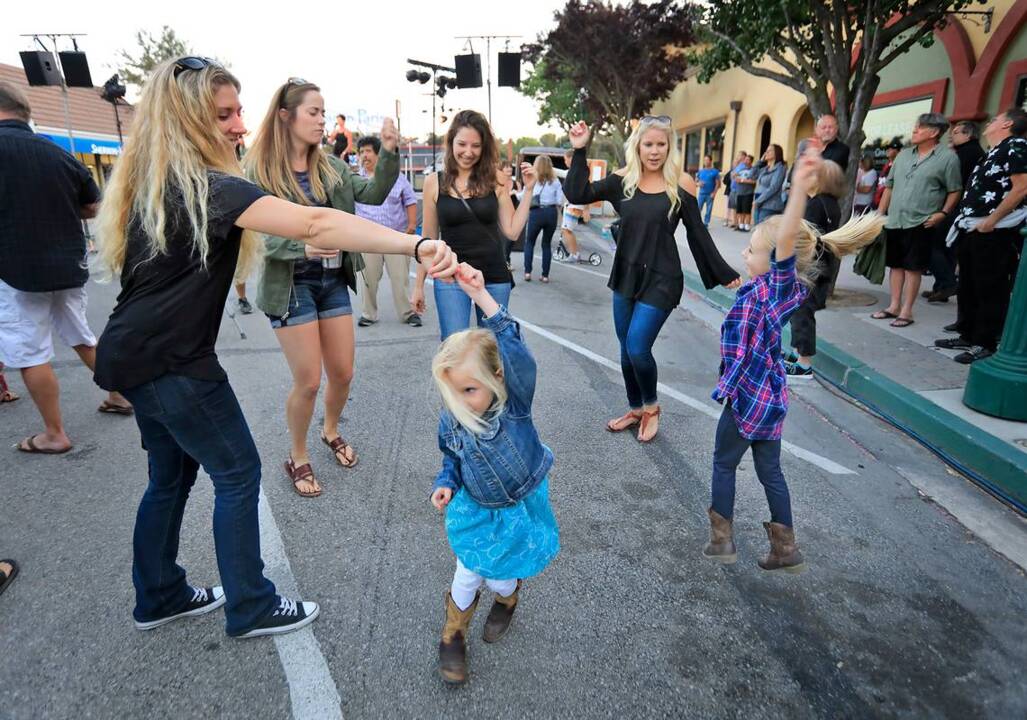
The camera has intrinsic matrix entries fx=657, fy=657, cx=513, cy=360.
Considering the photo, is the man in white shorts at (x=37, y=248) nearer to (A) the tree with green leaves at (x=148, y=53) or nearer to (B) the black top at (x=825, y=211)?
(B) the black top at (x=825, y=211)

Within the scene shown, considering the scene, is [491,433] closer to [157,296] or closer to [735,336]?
[157,296]

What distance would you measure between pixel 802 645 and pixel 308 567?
1.98 metres

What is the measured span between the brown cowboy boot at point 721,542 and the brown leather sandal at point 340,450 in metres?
2.01

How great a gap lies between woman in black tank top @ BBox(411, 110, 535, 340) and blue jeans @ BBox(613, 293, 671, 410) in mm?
747

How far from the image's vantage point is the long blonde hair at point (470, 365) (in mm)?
1975

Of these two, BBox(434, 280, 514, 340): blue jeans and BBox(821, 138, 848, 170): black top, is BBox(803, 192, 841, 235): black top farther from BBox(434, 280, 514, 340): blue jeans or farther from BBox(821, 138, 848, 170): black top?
BBox(434, 280, 514, 340): blue jeans

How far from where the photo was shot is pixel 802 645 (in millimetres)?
2371

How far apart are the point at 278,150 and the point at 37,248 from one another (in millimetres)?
1522

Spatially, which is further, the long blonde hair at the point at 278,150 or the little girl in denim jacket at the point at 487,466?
the long blonde hair at the point at 278,150

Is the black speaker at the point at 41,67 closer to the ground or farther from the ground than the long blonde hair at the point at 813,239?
farther from the ground

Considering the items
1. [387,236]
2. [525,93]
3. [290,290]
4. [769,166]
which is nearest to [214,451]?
[387,236]

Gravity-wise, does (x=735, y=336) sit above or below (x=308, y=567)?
above

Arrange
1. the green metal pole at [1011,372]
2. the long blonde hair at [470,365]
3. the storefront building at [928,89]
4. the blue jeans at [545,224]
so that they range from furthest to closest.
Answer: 1. the blue jeans at [545,224]
2. the storefront building at [928,89]
3. the green metal pole at [1011,372]
4. the long blonde hair at [470,365]

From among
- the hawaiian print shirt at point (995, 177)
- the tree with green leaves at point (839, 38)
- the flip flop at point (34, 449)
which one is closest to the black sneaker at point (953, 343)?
the hawaiian print shirt at point (995, 177)
